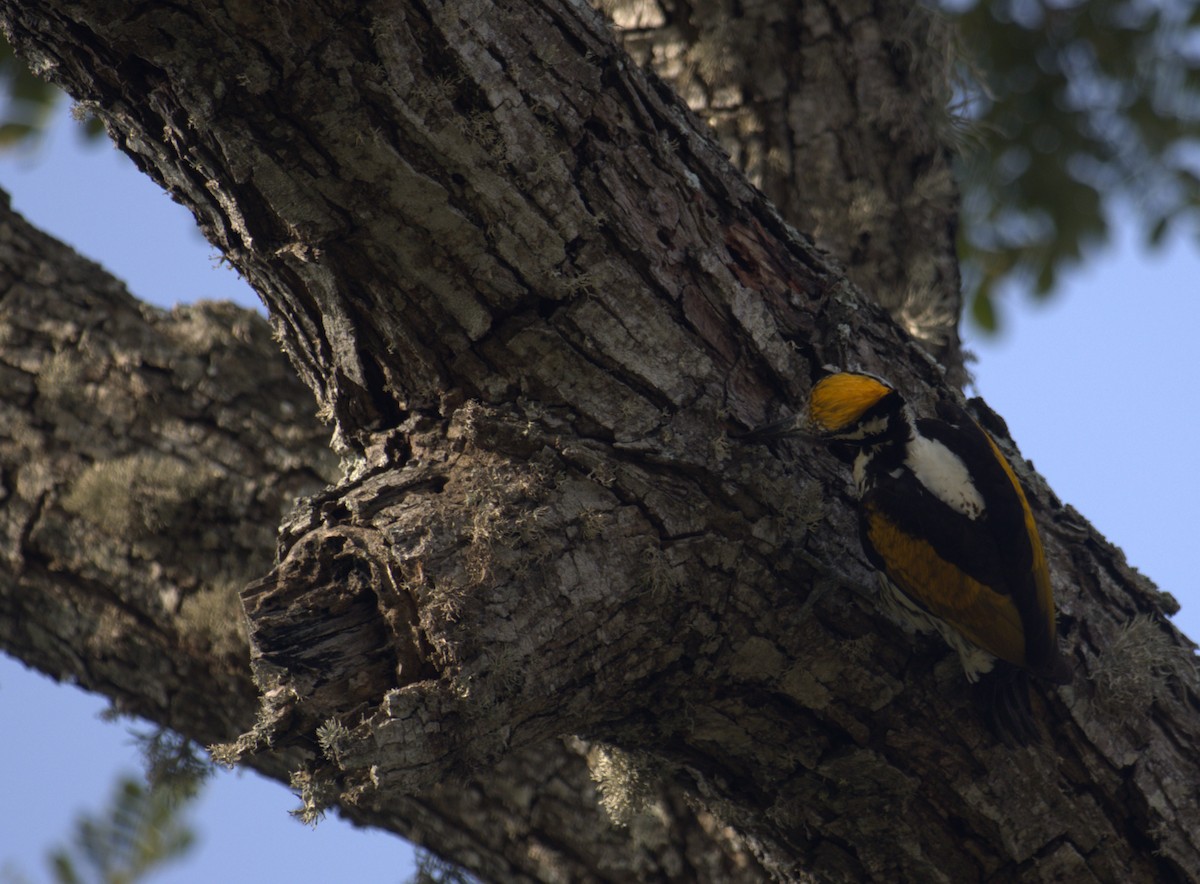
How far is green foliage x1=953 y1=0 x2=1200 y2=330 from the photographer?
5672 millimetres

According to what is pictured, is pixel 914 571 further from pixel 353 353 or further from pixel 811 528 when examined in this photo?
→ pixel 353 353

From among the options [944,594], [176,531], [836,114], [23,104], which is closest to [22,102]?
[23,104]

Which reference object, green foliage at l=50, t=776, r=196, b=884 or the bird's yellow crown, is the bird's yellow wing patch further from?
green foliage at l=50, t=776, r=196, b=884

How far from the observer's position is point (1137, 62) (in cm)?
571

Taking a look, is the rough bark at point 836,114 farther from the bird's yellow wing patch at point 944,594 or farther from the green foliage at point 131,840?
the green foliage at point 131,840

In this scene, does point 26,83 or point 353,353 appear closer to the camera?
point 353,353

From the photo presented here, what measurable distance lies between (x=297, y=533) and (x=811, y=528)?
1.35m

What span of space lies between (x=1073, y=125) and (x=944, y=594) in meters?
3.74

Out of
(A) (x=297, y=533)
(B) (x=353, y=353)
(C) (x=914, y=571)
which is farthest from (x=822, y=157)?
(A) (x=297, y=533)

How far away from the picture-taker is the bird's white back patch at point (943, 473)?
3.40m

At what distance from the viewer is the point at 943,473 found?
3480mm

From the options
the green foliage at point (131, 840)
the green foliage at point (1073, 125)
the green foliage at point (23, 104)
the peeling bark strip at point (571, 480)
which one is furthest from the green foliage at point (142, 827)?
the green foliage at point (1073, 125)

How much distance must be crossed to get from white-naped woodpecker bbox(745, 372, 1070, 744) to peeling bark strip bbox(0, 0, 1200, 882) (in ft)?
0.29

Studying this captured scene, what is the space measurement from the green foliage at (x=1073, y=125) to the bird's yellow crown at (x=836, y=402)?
2972 mm
